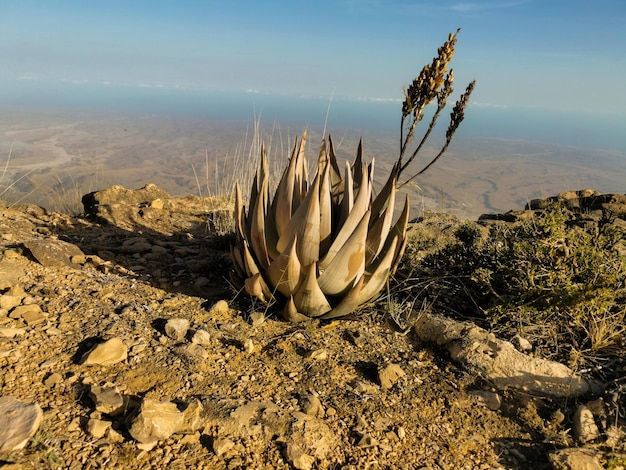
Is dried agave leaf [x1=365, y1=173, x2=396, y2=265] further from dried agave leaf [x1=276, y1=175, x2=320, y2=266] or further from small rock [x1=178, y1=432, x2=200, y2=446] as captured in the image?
small rock [x1=178, y1=432, x2=200, y2=446]

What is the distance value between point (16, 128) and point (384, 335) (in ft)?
288

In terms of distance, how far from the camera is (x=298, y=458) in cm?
155

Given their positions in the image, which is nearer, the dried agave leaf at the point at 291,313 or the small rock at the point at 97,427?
the small rock at the point at 97,427

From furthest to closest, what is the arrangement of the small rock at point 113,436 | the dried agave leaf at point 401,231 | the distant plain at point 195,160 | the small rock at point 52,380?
1. the distant plain at point 195,160
2. the dried agave leaf at point 401,231
3. the small rock at point 52,380
4. the small rock at point 113,436

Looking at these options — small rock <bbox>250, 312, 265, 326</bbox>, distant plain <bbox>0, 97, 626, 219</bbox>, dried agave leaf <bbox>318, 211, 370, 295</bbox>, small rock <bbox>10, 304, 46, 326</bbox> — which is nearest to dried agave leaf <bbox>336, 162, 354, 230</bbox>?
dried agave leaf <bbox>318, 211, 370, 295</bbox>

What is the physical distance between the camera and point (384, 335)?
8.09ft

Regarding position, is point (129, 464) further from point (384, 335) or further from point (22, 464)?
point (384, 335)

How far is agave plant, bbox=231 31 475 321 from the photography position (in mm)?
2301

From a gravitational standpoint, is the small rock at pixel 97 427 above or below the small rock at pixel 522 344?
below

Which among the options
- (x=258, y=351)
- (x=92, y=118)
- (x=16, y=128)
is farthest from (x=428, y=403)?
(x=92, y=118)

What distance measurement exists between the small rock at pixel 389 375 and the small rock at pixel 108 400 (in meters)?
1.16

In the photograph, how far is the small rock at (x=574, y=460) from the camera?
1.59 meters

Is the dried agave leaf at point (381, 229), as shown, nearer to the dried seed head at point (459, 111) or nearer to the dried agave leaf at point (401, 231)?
the dried agave leaf at point (401, 231)

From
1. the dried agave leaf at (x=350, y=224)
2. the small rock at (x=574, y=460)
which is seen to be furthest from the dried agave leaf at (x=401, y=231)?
the small rock at (x=574, y=460)
